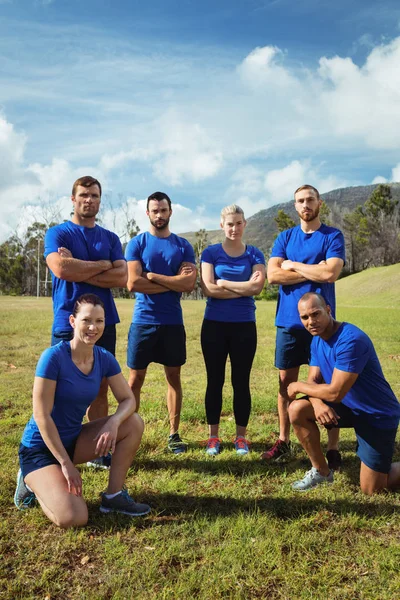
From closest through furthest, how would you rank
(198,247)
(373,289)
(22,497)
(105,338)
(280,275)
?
(22,497) → (105,338) → (280,275) → (373,289) → (198,247)

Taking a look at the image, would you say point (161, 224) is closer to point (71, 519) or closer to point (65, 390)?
point (65, 390)

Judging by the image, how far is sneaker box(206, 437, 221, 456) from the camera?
16.6 feet

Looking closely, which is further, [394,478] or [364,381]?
[394,478]

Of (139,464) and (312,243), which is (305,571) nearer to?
(139,464)

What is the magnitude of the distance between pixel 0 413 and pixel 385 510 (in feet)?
16.5

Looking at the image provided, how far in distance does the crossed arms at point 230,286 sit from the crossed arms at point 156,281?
0.16 metres

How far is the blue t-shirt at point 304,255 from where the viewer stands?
4840mm

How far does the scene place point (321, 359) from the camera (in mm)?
4289

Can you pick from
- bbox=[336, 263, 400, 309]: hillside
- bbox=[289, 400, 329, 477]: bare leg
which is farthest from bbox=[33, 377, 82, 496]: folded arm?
bbox=[336, 263, 400, 309]: hillside

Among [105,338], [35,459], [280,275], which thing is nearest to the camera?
[35,459]

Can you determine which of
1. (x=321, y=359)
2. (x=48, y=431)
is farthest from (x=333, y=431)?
(x=48, y=431)

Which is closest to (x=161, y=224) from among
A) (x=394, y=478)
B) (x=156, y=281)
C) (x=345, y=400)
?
(x=156, y=281)

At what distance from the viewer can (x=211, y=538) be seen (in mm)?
3439

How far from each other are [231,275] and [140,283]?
3.14 feet
